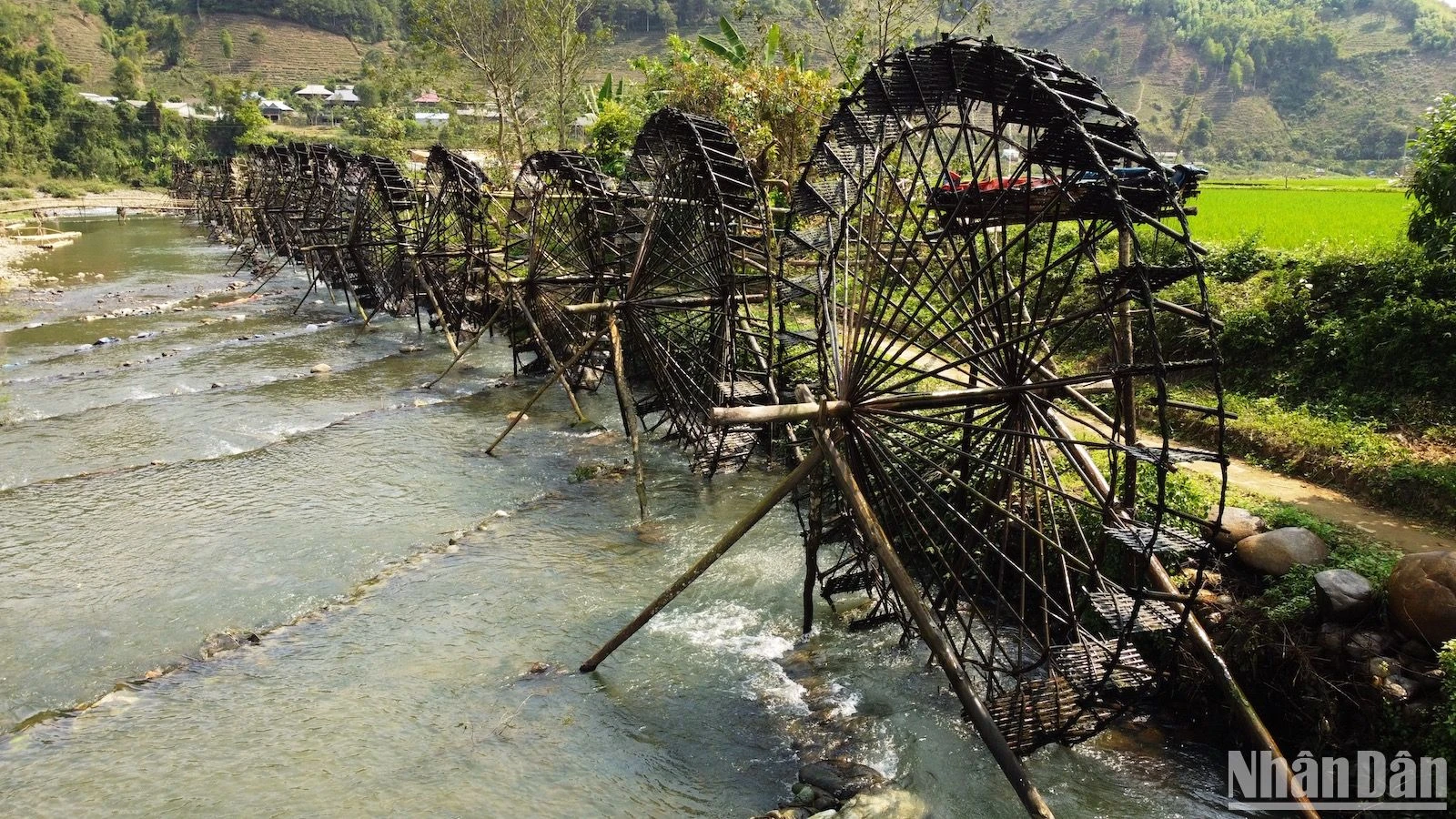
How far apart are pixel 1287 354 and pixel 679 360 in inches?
353

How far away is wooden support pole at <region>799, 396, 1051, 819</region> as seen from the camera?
5.90 metres

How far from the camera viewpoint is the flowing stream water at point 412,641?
24.8 ft

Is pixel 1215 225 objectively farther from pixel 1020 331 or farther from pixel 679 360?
pixel 1020 331

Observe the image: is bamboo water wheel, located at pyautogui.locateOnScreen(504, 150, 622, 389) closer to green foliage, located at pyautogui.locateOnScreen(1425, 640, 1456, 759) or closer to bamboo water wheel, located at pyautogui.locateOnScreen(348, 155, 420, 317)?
bamboo water wheel, located at pyautogui.locateOnScreen(348, 155, 420, 317)

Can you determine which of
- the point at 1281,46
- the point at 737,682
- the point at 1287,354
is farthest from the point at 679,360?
the point at 1281,46

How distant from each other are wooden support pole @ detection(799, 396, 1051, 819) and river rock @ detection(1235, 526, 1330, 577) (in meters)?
3.29

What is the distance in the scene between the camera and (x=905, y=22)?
75.6ft

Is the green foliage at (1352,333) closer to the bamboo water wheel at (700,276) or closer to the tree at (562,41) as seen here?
the bamboo water wheel at (700,276)

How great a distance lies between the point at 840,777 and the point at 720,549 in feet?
7.18

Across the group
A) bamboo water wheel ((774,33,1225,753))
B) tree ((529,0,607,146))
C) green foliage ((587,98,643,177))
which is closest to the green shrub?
tree ((529,0,607,146))

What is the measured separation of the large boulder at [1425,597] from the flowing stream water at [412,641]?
192 cm

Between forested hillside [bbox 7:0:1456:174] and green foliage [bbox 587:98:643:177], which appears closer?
green foliage [bbox 587:98:643:177]

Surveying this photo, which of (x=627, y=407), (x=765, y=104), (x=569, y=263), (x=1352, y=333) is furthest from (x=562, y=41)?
(x=1352, y=333)

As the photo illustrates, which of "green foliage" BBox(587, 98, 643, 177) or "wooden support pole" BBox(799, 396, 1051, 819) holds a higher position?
"green foliage" BBox(587, 98, 643, 177)
